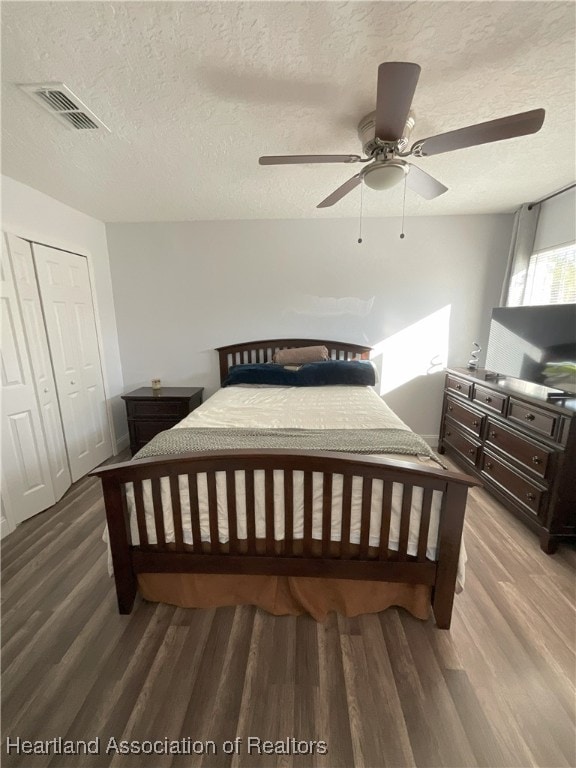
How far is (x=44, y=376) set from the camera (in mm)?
2350

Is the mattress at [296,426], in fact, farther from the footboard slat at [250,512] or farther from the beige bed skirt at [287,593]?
the beige bed skirt at [287,593]

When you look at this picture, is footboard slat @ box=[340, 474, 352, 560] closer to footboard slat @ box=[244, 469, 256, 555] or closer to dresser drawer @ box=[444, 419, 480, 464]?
footboard slat @ box=[244, 469, 256, 555]

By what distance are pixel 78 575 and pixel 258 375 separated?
196 cm

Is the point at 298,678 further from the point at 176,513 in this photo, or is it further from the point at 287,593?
the point at 176,513

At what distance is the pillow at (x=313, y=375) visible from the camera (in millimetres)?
2838

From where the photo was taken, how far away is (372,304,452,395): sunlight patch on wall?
3.20 meters

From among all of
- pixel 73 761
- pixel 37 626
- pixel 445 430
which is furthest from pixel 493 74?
pixel 37 626

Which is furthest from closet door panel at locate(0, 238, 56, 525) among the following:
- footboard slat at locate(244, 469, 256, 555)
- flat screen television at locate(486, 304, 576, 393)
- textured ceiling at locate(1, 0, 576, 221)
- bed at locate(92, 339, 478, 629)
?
flat screen television at locate(486, 304, 576, 393)

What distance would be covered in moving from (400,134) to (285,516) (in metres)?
1.79

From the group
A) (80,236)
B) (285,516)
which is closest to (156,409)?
(80,236)

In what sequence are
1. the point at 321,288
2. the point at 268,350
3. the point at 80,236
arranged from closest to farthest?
the point at 80,236
the point at 321,288
the point at 268,350

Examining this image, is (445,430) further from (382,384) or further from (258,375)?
(258,375)

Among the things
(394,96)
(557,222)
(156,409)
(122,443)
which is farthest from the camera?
(122,443)

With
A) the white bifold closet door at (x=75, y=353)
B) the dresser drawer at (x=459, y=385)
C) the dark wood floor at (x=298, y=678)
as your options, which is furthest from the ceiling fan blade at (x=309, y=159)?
the dark wood floor at (x=298, y=678)
